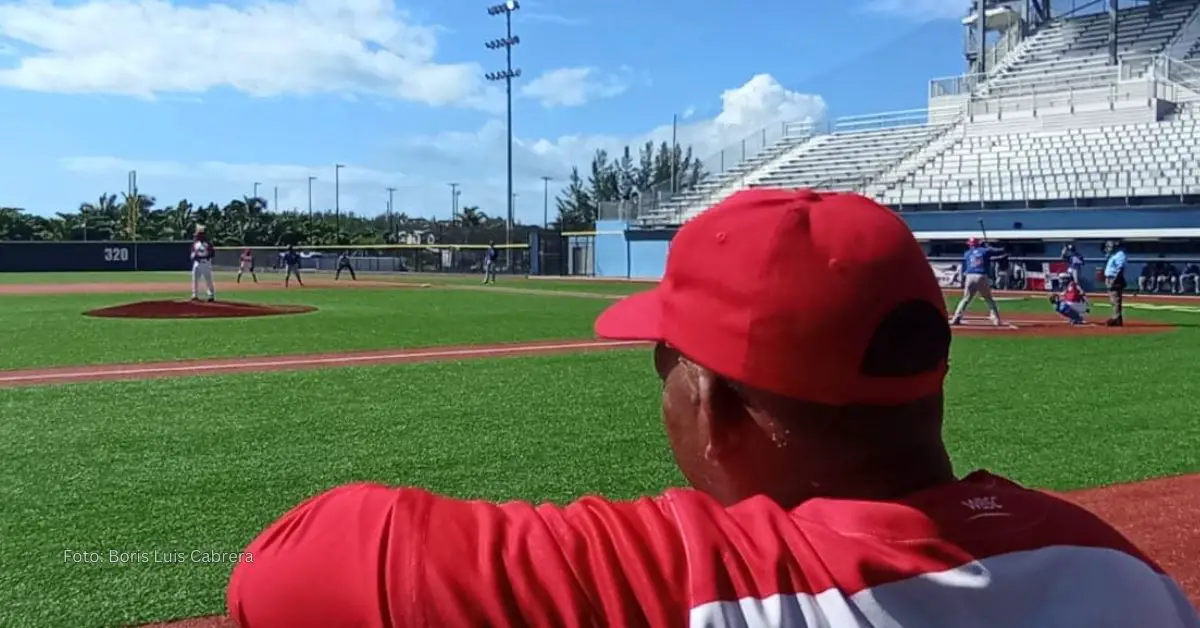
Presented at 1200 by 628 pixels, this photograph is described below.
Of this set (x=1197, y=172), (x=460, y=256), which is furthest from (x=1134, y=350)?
(x=460, y=256)

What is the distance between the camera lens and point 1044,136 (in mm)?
38062

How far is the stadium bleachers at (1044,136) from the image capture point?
33.8 meters

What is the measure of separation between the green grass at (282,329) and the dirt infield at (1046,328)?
6402 mm

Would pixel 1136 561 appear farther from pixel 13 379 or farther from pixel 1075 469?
pixel 13 379

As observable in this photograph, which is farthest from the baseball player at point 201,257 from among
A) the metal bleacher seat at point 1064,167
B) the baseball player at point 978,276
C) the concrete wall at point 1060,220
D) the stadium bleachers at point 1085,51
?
the stadium bleachers at point 1085,51

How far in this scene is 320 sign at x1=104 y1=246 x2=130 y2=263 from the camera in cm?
5903

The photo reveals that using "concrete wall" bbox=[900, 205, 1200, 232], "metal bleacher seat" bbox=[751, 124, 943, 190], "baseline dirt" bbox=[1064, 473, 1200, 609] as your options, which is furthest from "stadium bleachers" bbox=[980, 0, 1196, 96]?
"baseline dirt" bbox=[1064, 473, 1200, 609]

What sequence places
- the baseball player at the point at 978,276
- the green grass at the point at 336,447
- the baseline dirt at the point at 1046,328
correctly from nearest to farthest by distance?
1. the green grass at the point at 336,447
2. the baseline dirt at the point at 1046,328
3. the baseball player at the point at 978,276

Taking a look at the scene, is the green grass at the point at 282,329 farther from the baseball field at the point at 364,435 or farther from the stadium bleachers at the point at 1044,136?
the stadium bleachers at the point at 1044,136

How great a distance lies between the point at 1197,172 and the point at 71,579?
111ft

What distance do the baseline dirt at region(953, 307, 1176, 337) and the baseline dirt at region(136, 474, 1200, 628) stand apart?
10.5 m

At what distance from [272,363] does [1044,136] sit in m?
33.3

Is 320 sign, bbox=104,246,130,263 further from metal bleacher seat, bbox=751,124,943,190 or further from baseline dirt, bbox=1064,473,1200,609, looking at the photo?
baseline dirt, bbox=1064,473,1200,609

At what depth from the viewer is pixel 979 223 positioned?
34.6 m
